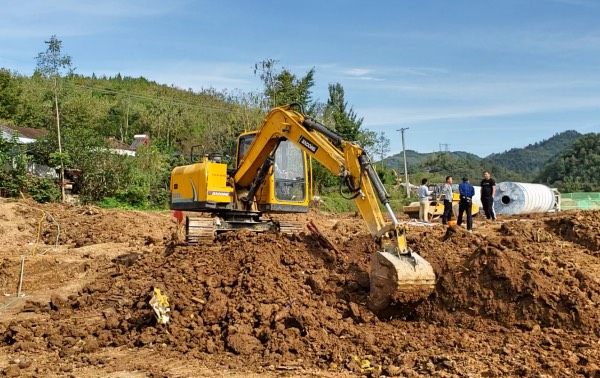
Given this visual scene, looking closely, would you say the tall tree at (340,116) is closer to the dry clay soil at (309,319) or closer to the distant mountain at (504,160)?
the dry clay soil at (309,319)

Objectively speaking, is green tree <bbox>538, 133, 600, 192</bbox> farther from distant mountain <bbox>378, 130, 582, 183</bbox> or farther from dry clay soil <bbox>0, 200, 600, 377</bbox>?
dry clay soil <bbox>0, 200, 600, 377</bbox>

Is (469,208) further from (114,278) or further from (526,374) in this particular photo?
(526,374)

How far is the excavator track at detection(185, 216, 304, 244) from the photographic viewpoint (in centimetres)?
1062

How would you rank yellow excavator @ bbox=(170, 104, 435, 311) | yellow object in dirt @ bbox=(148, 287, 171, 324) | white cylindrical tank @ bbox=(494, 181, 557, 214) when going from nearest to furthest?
yellow object in dirt @ bbox=(148, 287, 171, 324) → yellow excavator @ bbox=(170, 104, 435, 311) → white cylindrical tank @ bbox=(494, 181, 557, 214)

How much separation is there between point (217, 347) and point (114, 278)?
12.9 feet

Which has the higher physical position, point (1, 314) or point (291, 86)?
point (291, 86)

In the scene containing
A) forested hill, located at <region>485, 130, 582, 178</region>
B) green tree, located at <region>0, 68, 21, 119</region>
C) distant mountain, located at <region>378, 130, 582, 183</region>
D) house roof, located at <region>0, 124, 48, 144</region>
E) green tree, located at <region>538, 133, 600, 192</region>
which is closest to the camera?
house roof, located at <region>0, 124, 48, 144</region>

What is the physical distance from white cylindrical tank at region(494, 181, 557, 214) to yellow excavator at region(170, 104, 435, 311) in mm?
15434

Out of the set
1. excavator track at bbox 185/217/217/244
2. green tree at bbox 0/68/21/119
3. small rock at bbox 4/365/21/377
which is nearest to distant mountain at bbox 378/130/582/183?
green tree at bbox 0/68/21/119

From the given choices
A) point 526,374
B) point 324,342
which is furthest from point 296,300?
point 526,374

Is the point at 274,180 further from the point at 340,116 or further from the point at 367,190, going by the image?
the point at 340,116

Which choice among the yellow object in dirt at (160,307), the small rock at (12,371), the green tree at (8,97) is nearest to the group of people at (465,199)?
the yellow object in dirt at (160,307)

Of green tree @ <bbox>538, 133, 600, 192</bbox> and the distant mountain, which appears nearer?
green tree @ <bbox>538, 133, 600, 192</bbox>

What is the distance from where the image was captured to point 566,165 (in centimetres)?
6775
